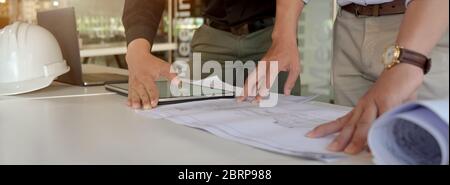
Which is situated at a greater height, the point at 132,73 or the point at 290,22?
the point at 290,22

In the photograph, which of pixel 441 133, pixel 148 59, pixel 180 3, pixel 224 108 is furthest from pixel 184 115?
pixel 180 3

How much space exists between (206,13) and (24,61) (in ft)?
1.91

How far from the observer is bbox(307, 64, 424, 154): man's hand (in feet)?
2.02

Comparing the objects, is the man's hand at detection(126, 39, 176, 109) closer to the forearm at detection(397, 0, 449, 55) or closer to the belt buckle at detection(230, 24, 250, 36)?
the belt buckle at detection(230, 24, 250, 36)

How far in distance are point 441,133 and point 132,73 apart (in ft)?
2.98

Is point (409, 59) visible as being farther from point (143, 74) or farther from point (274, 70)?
point (143, 74)

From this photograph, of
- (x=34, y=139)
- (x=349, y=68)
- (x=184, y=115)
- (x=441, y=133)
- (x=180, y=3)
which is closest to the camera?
(x=441, y=133)

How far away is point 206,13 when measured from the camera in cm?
163

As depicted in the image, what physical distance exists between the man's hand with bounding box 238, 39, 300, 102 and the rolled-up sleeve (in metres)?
0.39

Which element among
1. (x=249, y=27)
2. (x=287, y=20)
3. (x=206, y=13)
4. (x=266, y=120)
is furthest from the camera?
(x=206, y=13)

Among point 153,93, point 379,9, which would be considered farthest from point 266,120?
Answer: point 379,9

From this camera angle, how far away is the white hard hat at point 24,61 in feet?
4.55

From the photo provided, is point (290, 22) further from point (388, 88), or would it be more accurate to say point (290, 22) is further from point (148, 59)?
point (388, 88)

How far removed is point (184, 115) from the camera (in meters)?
0.92
